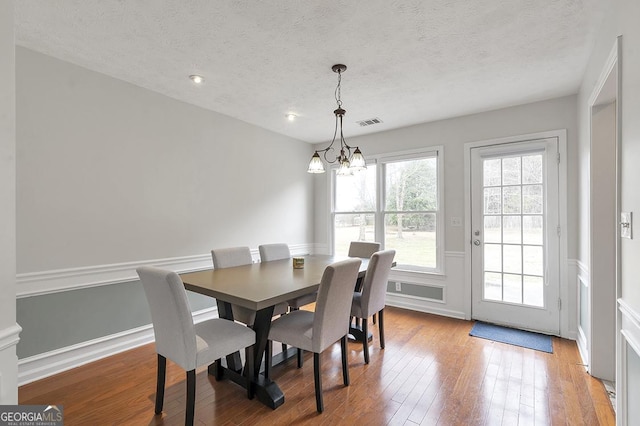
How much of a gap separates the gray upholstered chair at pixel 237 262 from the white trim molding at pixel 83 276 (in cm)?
65

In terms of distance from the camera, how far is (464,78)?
2.83 m

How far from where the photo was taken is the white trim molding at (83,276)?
236 centimetres

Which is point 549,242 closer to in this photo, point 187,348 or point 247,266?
point 247,266

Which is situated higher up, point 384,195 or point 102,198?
point 384,195

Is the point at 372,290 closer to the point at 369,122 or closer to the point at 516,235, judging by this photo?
the point at 516,235

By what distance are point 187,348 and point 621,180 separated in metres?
2.48

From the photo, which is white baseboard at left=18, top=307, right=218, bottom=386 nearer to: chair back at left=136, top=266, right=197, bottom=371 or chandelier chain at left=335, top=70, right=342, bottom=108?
chair back at left=136, top=266, right=197, bottom=371

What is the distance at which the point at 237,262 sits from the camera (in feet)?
9.85

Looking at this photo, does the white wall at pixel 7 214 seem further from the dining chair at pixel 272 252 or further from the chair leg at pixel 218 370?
the dining chair at pixel 272 252

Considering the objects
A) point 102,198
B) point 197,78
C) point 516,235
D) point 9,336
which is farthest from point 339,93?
point 9,336

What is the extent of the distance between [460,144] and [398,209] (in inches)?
46.3

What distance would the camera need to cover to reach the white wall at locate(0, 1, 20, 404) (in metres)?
1.15

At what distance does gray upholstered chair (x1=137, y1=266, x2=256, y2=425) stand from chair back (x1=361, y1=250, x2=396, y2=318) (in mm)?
1103

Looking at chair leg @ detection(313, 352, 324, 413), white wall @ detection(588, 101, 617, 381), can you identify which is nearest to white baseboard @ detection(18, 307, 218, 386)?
chair leg @ detection(313, 352, 324, 413)
